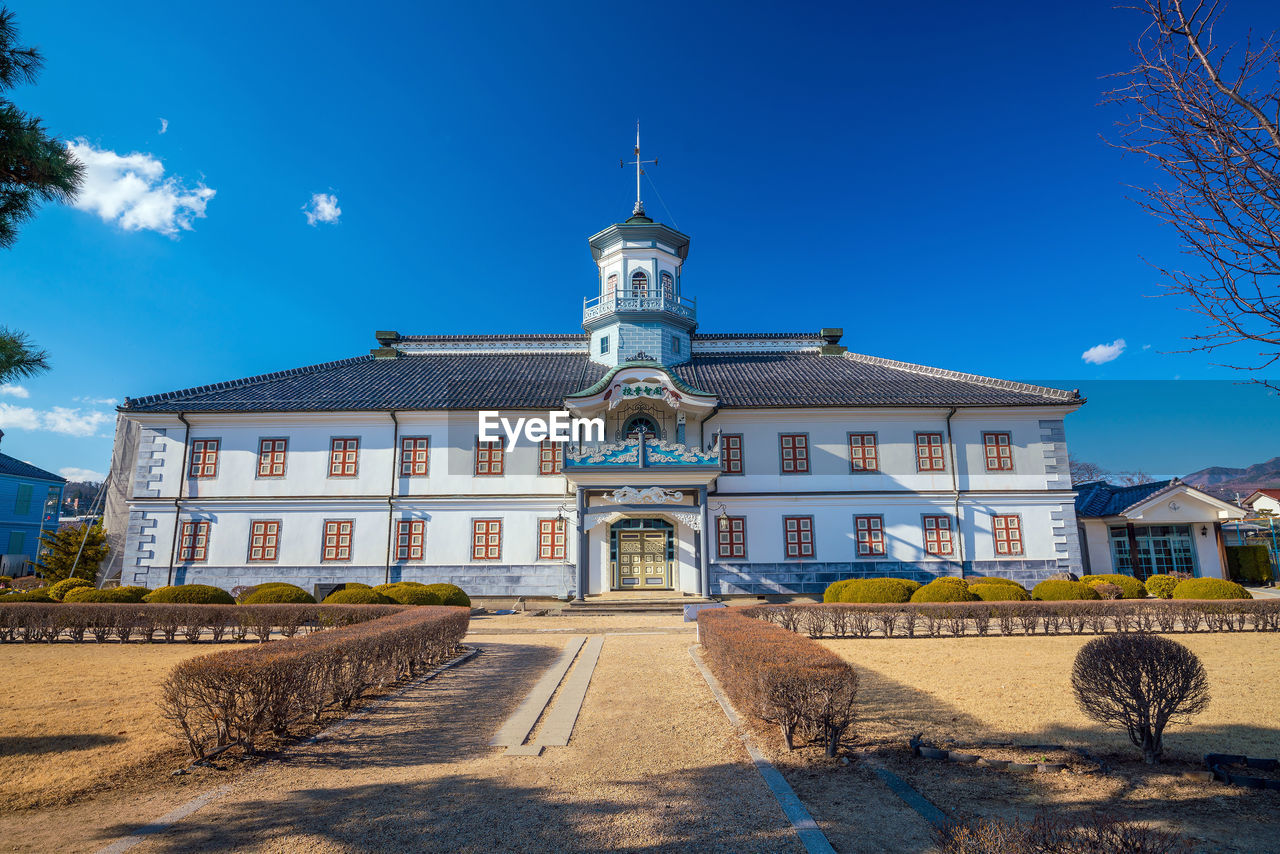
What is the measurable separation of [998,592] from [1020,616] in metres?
2.68

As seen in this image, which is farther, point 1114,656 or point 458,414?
point 458,414

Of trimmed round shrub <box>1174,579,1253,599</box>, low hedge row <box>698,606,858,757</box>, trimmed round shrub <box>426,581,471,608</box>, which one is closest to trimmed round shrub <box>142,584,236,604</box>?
trimmed round shrub <box>426,581,471,608</box>

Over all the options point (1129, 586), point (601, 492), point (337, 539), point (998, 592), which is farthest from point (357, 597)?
point (1129, 586)

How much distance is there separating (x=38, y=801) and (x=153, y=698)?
13.8 feet

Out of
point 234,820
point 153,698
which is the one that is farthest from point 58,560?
point 234,820

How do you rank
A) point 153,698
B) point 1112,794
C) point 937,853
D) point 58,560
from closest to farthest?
1. point 937,853
2. point 1112,794
3. point 153,698
4. point 58,560

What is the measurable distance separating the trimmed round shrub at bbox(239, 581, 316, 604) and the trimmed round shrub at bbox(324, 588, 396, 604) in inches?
70.5

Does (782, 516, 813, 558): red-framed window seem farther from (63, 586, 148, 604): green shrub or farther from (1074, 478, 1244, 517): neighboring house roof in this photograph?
(63, 586, 148, 604): green shrub

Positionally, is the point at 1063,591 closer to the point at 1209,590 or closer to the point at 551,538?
the point at 1209,590

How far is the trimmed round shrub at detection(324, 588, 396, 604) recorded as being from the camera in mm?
17391

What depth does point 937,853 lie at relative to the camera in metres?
4.29

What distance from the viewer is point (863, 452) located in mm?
24562

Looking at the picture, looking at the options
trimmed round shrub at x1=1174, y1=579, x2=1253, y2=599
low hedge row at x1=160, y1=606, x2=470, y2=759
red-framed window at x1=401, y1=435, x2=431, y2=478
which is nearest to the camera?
low hedge row at x1=160, y1=606, x2=470, y2=759

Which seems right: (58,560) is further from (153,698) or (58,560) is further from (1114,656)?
(1114,656)
